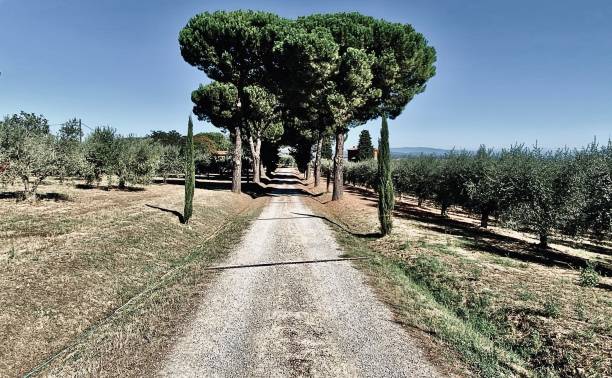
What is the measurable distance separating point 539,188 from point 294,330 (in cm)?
1645

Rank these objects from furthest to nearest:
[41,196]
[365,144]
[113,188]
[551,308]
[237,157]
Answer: [365,144]
[113,188]
[237,157]
[41,196]
[551,308]

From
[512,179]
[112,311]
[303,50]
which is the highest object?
[303,50]

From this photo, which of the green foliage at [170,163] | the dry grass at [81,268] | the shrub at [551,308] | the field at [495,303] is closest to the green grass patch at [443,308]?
the field at [495,303]

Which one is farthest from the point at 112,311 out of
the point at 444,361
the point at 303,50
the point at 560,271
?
the point at 303,50

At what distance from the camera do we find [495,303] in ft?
33.9

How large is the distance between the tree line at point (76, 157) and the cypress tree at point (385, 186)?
72.8 feet

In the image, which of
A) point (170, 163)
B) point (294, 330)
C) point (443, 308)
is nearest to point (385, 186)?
point (443, 308)

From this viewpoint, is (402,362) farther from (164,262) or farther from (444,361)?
(164,262)

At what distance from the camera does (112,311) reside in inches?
404

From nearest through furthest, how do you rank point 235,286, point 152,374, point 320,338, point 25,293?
1. point 152,374
2. point 320,338
3. point 25,293
4. point 235,286

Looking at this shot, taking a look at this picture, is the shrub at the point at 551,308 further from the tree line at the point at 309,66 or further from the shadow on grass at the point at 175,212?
the tree line at the point at 309,66

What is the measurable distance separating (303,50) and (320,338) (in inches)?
1006

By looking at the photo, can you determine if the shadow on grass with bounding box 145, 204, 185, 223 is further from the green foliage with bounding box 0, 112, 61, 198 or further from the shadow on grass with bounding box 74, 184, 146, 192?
the shadow on grass with bounding box 74, 184, 146, 192

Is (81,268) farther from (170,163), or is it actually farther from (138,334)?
(170,163)
